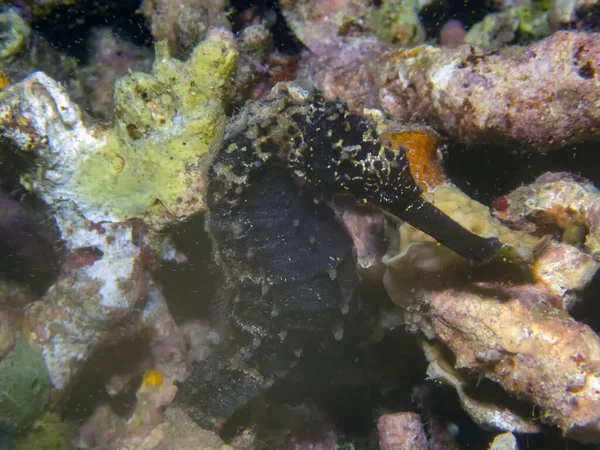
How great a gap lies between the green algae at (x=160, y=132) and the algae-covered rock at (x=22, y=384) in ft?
4.99

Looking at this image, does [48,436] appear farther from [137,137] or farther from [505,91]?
[505,91]

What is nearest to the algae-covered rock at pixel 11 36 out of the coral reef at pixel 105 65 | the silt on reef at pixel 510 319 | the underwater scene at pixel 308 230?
the underwater scene at pixel 308 230

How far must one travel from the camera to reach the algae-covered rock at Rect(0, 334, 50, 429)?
3648mm

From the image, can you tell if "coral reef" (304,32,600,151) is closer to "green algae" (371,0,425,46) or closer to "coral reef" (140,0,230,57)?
"green algae" (371,0,425,46)

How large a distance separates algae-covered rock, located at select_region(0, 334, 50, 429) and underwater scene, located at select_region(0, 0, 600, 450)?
0.02 m

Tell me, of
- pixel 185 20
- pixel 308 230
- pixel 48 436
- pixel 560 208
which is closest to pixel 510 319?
pixel 560 208

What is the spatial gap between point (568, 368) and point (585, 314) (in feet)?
2.69

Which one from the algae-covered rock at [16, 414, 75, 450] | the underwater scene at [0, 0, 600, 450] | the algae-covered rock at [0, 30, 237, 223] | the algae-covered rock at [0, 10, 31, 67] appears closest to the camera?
the underwater scene at [0, 0, 600, 450]

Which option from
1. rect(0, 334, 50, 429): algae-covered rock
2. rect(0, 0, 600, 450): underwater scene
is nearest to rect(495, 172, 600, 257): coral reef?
rect(0, 0, 600, 450): underwater scene

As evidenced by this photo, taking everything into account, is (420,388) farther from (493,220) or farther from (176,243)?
(176,243)

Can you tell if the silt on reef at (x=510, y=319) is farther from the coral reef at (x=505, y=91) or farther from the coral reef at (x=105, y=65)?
the coral reef at (x=105, y=65)

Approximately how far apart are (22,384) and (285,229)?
110 inches

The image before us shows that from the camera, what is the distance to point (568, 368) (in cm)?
250

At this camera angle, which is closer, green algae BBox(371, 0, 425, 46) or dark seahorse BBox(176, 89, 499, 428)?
dark seahorse BBox(176, 89, 499, 428)
